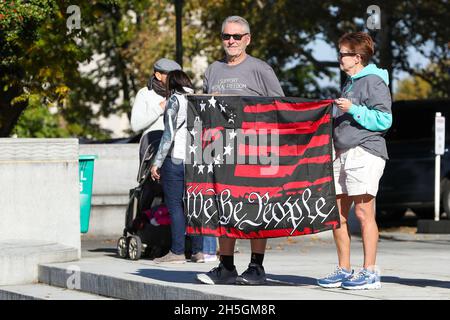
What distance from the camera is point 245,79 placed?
9.51 metres

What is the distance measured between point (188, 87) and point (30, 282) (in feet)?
7.34

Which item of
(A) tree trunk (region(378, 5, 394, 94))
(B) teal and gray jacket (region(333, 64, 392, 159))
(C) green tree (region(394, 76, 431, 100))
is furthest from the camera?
(C) green tree (region(394, 76, 431, 100))

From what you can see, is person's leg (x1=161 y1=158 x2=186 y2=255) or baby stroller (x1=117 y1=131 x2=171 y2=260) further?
baby stroller (x1=117 y1=131 x2=171 y2=260)

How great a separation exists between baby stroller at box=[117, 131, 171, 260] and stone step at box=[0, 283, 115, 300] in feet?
4.47

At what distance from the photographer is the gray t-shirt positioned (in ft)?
31.2

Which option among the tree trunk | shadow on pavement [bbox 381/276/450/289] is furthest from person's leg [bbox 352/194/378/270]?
the tree trunk

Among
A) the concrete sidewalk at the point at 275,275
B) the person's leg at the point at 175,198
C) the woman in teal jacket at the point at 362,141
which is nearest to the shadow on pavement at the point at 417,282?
the concrete sidewalk at the point at 275,275

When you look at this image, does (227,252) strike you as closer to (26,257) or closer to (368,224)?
(368,224)

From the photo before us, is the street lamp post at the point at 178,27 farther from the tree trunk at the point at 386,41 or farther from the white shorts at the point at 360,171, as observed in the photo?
the white shorts at the point at 360,171

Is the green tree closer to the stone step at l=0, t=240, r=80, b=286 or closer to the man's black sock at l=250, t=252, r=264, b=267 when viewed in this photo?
the stone step at l=0, t=240, r=80, b=286

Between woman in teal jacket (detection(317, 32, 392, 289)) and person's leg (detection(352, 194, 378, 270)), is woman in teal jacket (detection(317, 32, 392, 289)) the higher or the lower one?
the higher one

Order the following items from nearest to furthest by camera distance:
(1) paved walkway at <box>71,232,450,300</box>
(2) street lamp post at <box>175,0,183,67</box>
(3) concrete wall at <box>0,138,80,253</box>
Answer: (1) paved walkway at <box>71,232,450,300</box>
(3) concrete wall at <box>0,138,80,253</box>
(2) street lamp post at <box>175,0,183,67</box>

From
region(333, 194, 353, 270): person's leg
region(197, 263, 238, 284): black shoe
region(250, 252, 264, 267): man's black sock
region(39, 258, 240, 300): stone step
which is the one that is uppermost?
region(333, 194, 353, 270): person's leg
